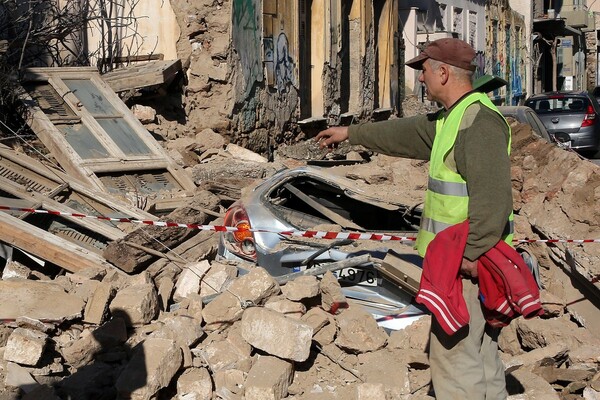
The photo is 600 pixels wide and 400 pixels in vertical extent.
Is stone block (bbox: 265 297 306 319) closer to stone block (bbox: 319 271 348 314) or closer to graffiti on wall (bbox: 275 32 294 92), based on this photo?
stone block (bbox: 319 271 348 314)

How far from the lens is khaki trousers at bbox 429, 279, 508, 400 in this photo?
159 inches

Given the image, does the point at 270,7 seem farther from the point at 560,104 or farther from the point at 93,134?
the point at 560,104

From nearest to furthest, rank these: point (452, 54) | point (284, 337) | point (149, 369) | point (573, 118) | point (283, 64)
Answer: point (452, 54) < point (149, 369) < point (284, 337) < point (283, 64) < point (573, 118)

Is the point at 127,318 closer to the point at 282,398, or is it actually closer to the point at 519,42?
the point at 282,398

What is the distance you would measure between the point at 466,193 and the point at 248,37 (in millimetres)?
10667

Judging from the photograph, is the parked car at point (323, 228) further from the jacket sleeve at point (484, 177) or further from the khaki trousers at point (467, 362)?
the jacket sleeve at point (484, 177)

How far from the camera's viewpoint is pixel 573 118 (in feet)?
69.8

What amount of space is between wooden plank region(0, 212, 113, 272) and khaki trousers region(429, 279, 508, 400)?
13.0ft

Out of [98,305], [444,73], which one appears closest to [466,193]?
[444,73]

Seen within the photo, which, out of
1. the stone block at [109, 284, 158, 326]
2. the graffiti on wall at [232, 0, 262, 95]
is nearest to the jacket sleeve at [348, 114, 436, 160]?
the stone block at [109, 284, 158, 326]

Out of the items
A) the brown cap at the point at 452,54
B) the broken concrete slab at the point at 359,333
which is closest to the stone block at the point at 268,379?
the broken concrete slab at the point at 359,333

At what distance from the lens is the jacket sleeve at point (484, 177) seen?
149 inches

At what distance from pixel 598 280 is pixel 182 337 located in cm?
287

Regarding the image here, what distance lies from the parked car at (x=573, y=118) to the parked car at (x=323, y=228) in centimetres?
1454
